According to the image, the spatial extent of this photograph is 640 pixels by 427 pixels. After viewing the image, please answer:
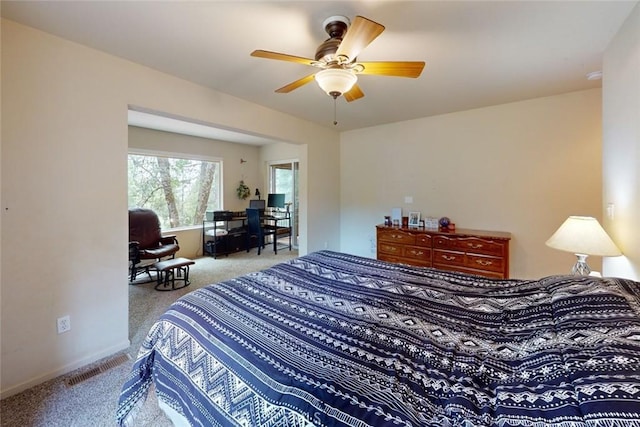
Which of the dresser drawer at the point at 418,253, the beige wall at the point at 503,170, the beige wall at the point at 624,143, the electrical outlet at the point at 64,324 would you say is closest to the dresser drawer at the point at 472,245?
the dresser drawer at the point at 418,253

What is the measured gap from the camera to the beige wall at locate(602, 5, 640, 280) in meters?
1.61

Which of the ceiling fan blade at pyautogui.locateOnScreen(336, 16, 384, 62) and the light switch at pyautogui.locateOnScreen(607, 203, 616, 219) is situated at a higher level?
the ceiling fan blade at pyautogui.locateOnScreen(336, 16, 384, 62)

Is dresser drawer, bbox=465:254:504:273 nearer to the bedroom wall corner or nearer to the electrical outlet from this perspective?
the bedroom wall corner

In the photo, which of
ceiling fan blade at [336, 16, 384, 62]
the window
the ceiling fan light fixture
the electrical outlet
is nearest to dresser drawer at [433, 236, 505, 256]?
the ceiling fan light fixture

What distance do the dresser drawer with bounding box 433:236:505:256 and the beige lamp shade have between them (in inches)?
49.3

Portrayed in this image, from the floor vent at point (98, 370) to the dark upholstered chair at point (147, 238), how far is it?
1.96m

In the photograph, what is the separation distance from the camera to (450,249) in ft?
11.6

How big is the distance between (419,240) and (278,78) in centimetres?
280

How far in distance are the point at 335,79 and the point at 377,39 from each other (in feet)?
1.96

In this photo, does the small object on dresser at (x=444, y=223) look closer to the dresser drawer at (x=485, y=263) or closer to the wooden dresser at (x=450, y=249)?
the wooden dresser at (x=450, y=249)

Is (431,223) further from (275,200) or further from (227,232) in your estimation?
(227,232)

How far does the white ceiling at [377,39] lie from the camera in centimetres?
167

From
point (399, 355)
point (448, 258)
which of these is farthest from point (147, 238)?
point (448, 258)

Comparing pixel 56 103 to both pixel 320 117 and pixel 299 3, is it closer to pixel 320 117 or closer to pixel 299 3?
pixel 299 3
